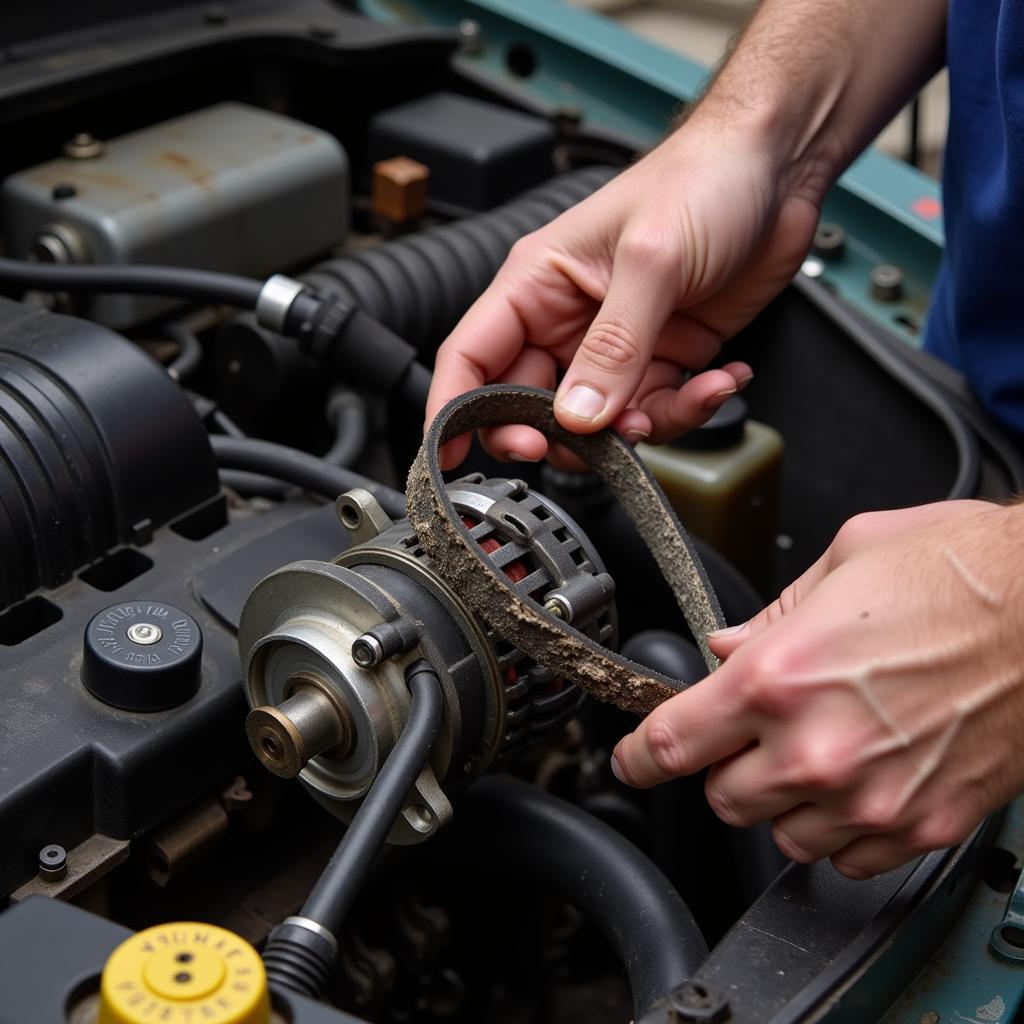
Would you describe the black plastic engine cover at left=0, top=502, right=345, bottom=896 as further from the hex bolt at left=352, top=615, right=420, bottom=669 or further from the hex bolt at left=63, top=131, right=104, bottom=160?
the hex bolt at left=63, top=131, right=104, bottom=160

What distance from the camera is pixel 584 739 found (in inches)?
48.3

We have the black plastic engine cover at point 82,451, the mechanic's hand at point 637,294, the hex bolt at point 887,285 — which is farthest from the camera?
the hex bolt at point 887,285

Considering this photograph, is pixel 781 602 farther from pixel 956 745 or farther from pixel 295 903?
pixel 295 903

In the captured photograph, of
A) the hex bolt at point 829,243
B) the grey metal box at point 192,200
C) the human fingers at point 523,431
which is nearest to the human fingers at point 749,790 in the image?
the human fingers at point 523,431

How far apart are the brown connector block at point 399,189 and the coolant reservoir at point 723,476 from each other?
15.2 inches

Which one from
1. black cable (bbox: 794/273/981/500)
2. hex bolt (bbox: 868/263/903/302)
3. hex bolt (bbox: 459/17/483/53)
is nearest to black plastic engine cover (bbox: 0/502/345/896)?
black cable (bbox: 794/273/981/500)

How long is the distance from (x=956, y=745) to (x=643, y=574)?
1.80 feet

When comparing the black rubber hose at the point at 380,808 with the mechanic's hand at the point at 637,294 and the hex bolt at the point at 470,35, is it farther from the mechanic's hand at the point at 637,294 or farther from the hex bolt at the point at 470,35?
the hex bolt at the point at 470,35

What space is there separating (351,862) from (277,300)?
53 cm

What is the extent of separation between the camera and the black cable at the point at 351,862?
642 millimetres

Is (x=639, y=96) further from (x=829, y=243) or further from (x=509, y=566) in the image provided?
(x=509, y=566)

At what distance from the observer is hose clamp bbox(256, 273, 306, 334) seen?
1.08 metres

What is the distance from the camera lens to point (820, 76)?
118 cm

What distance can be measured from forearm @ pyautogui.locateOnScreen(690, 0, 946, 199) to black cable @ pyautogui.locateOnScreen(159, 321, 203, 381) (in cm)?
48
